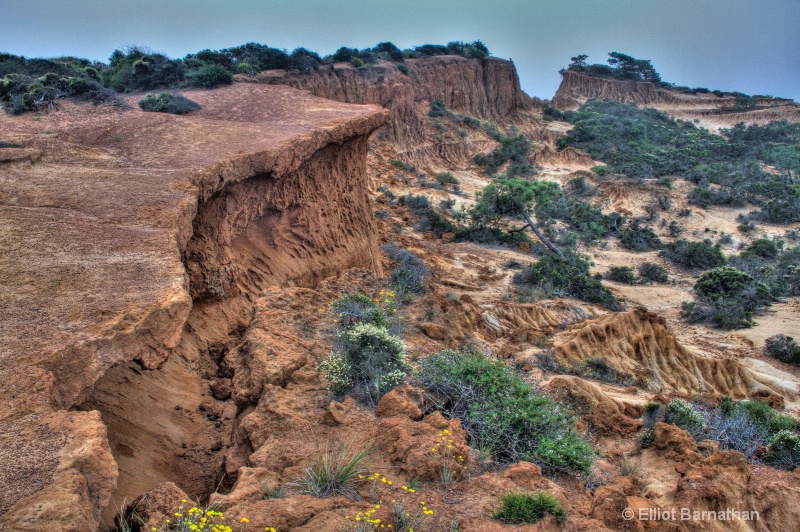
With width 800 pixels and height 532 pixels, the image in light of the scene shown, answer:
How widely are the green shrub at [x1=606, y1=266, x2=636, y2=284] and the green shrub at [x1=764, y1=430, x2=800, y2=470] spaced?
13.0m

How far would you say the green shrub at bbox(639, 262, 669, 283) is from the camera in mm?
19172

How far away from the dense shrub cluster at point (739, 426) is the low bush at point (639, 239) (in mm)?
16048

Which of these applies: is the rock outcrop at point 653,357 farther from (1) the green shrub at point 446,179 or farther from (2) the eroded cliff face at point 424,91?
(1) the green shrub at point 446,179

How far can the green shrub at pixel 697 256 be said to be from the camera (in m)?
20.6

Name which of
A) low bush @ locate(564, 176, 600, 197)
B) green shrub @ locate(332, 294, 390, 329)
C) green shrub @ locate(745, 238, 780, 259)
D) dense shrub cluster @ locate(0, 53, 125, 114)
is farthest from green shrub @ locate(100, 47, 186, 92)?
green shrub @ locate(745, 238, 780, 259)

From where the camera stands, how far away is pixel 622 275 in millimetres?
19156

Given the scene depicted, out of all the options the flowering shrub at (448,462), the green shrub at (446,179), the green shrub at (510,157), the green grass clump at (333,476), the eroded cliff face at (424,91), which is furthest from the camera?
the green shrub at (510,157)

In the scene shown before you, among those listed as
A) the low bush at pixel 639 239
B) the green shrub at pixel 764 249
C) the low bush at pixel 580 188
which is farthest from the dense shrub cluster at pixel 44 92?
the low bush at pixel 580 188

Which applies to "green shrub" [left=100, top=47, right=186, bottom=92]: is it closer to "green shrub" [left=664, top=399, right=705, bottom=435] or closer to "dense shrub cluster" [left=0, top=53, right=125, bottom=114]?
"dense shrub cluster" [left=0, top=53, right=125, bottom=114]

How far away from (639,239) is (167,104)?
20186mm

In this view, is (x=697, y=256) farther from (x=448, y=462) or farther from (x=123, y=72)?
(x=123, y=72)

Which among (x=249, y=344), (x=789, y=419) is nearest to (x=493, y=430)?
(x=249, y=344)

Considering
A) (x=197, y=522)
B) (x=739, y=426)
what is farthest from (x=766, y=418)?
(x=197, y=522)

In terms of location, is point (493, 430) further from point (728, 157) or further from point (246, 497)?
point (728, 157)
